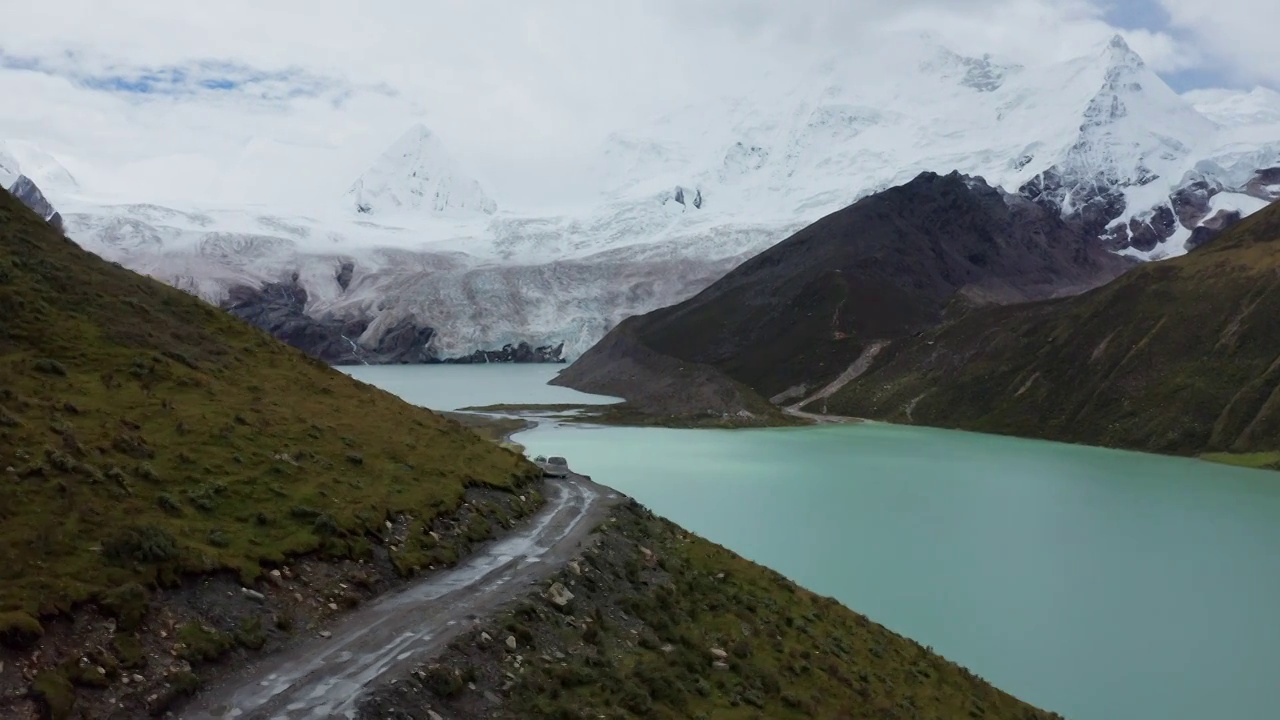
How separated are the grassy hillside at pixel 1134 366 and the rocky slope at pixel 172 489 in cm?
6483

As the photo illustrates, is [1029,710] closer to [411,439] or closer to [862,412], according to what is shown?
[411,439]

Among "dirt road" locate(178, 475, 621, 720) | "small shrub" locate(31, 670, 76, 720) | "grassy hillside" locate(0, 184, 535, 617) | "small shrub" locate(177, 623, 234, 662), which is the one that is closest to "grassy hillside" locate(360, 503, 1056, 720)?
"dirt road" locate(178, 475, 621, 720)

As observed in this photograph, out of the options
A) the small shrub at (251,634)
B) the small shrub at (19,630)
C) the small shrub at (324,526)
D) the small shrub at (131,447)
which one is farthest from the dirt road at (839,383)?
the small shrub at (19,630)

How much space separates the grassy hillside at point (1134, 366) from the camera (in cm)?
Answer: 7562

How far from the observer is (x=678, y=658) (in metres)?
17.4

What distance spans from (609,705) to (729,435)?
7277cm

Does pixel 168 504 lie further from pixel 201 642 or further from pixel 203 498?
pixel 201 642

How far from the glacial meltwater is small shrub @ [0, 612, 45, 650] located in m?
21.5

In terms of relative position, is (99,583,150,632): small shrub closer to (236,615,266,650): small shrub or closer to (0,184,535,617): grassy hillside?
(0,184,535,617): grassy hillside

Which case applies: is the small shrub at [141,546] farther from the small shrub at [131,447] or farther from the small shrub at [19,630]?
the small shrub at [131,447]

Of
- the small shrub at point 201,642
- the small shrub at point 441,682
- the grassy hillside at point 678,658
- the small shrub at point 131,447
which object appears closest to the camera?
the small shrub at point 201,642

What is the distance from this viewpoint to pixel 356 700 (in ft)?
40.6

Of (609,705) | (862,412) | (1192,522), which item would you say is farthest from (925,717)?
(862,412)

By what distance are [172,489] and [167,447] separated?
1877 mm
